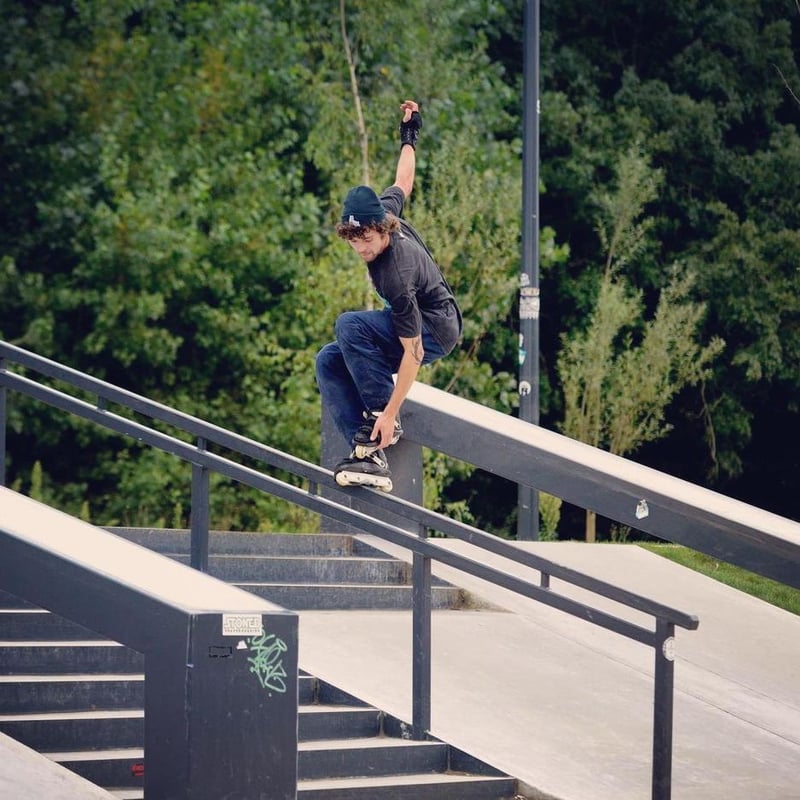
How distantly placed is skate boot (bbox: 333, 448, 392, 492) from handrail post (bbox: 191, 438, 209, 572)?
571 millimetres

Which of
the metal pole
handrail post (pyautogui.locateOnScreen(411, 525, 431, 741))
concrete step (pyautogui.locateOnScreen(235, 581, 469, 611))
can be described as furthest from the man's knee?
the metal pole

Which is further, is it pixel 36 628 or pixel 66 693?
pixel 36 628

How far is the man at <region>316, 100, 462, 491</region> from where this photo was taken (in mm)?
6540

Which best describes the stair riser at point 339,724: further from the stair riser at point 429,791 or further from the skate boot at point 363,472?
the skate boot at point 363,472

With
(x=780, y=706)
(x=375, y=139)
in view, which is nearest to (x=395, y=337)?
(x=780, y=706)

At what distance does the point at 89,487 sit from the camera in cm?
1981

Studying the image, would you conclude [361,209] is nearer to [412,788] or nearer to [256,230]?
[412,788]

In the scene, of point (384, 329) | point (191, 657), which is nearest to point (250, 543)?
point (384, 329)

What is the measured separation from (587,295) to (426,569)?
1732 centimetres

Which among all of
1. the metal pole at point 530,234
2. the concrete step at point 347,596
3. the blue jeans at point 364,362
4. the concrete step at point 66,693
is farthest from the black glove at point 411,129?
the metal pole at point 530,234

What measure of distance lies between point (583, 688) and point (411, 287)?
2.18 metres

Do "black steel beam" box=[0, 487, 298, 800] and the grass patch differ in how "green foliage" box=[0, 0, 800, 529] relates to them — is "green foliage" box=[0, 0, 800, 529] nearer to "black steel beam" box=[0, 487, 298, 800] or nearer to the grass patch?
→ the grass patch

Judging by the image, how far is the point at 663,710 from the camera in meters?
5.57

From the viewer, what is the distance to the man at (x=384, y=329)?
257 inches
